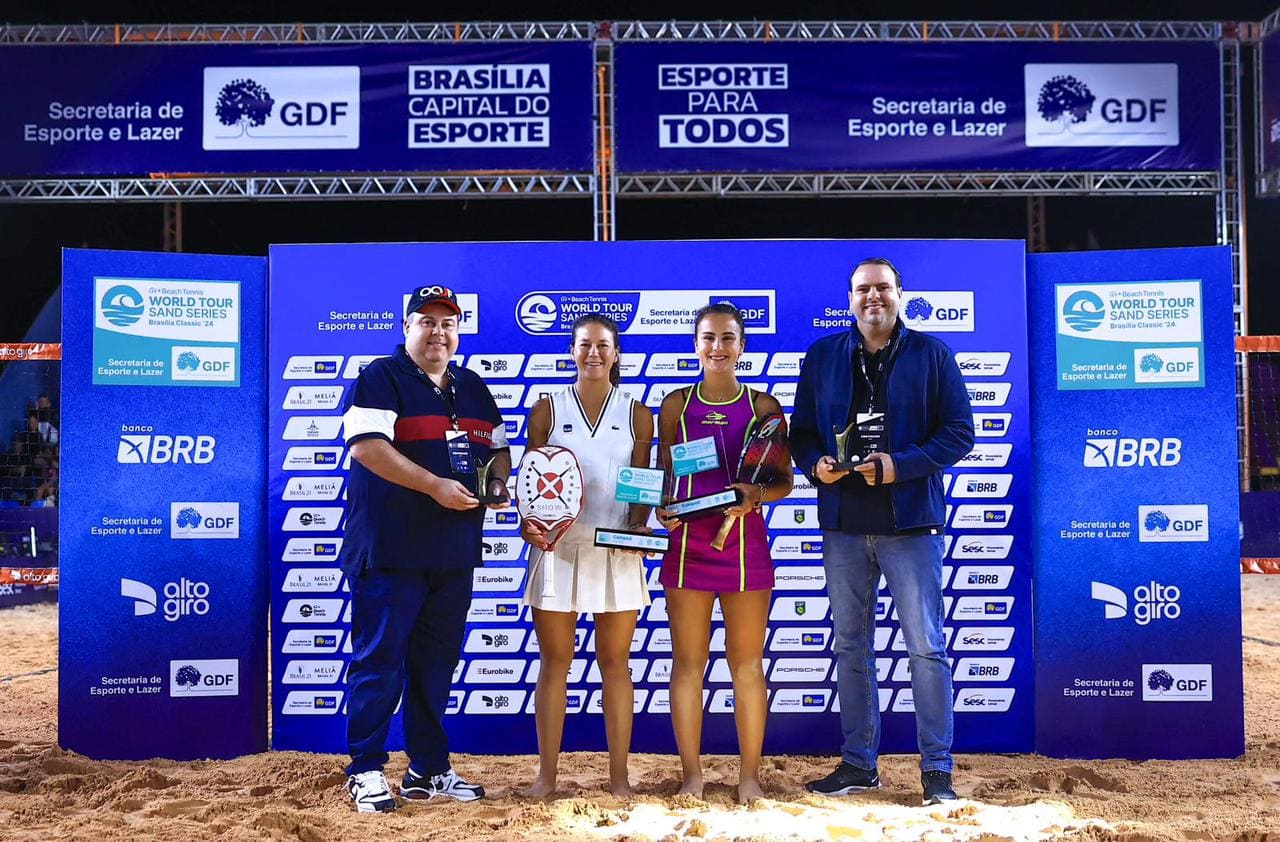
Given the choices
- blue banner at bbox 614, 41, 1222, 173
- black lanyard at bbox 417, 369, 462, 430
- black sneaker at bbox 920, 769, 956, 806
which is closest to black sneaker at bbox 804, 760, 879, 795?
black sneaker at bbox 920, 769, 956, 806

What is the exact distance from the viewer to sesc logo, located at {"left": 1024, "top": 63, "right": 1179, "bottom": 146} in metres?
9.70

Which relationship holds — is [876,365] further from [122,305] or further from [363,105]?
[363,105]

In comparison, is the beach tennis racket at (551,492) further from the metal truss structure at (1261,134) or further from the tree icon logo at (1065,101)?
the metal truss structure at (1261,134)

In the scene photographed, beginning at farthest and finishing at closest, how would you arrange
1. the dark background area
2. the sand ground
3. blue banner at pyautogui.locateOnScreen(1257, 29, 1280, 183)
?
the dark background area
blue banner at pyautogui.locateOnScreen(1257, 29, 1280, 183)
the sand ground

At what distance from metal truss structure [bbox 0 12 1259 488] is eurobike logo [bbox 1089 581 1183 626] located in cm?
594

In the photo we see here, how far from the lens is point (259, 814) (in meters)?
3.56

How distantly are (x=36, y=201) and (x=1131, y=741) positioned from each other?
10.2m

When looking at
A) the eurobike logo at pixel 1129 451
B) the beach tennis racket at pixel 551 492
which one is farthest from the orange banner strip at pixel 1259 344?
the beach tennis racket at pixel 551 492

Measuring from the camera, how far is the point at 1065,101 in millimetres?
9711

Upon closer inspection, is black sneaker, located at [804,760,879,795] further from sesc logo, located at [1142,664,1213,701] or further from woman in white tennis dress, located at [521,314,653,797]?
sesc logo, located at [1142,664,1213,701]

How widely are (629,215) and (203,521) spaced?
7926 millimetres

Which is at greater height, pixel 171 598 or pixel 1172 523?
pixel 1172 523

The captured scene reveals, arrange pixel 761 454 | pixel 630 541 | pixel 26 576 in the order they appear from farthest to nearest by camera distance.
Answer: pixel 26 576
pixel 761 454
pixel 630 541

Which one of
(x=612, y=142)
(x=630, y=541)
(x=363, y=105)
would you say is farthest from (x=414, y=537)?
(x=363, y=105)
